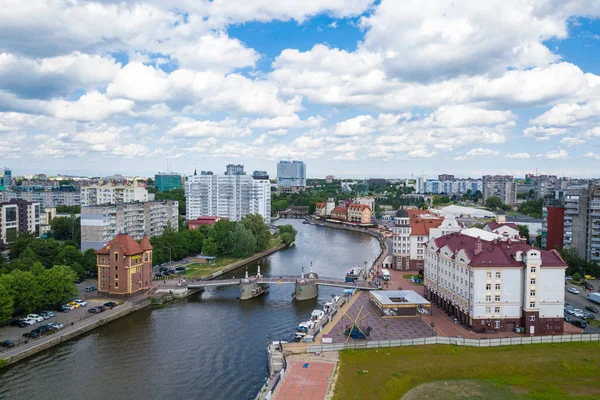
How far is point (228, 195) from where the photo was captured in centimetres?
10212

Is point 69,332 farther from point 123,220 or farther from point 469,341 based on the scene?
point 123,220

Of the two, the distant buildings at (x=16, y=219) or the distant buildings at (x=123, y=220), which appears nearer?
the distant buildings at (x=123, y=220)

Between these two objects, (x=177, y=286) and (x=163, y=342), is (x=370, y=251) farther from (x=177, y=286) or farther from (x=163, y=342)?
(x=163, y=342)

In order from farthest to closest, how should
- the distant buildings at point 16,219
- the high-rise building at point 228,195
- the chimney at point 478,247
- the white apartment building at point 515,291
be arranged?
the high-rise building at point 228,195, the distant buildings at point 16,219, the chimney at point 478,247, the white apartment building at point 515,291

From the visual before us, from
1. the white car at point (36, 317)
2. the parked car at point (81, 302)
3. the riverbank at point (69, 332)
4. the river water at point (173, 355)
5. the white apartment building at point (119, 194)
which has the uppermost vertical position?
the white apartment building at point (119, 194)

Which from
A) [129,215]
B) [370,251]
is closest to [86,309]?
[129,215]

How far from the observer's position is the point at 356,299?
44.9 m

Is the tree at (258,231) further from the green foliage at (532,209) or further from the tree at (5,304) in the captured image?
the green foliage at (532,209)

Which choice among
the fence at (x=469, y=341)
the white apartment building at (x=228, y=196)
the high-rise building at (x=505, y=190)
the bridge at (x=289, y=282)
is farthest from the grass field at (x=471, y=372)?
the high-rise building at (x=505, y=190)

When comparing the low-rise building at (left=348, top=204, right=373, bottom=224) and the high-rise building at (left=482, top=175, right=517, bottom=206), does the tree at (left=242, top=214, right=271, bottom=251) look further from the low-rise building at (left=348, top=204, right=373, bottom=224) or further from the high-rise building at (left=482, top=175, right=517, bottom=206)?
the high-rise building at (left=482, top=175, right=517, bottom=206)

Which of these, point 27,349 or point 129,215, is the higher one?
point 129,215

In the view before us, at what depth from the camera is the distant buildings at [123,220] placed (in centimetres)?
6269

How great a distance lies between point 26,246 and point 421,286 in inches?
1808

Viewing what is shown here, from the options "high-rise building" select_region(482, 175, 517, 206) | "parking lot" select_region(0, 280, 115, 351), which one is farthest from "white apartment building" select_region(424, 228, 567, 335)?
"high-rise building" select_region(482, 175, 517, 206)
